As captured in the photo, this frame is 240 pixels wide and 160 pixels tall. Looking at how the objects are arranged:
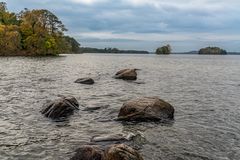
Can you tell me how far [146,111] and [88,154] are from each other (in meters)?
7.97

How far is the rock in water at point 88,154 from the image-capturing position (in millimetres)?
12375

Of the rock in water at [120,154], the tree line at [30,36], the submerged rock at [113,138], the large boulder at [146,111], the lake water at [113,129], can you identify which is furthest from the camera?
the tree line at [30,36]

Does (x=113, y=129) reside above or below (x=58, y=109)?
below

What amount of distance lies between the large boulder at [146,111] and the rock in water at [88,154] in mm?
7254

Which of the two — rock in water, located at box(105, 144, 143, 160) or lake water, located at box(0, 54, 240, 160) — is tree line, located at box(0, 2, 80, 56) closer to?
lake water, located at box(0, 54, 240, 160)

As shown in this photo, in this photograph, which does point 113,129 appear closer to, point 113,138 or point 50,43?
point 113,138

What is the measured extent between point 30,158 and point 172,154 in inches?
236

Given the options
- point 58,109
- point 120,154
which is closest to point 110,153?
point 120,154

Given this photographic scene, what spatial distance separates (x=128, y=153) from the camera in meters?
11.7

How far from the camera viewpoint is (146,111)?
19875 millimetres

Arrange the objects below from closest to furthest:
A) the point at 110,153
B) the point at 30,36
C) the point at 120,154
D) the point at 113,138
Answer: the point at 120,154, the point at 110,153, the point at 113,138, the point at 30,36

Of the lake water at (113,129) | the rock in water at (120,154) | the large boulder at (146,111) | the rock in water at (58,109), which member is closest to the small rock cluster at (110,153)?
the rock in water at (120,154)

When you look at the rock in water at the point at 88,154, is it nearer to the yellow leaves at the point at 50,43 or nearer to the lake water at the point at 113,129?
the lake water at the point at 113,129

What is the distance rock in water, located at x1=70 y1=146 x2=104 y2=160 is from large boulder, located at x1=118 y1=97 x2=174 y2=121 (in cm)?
725
